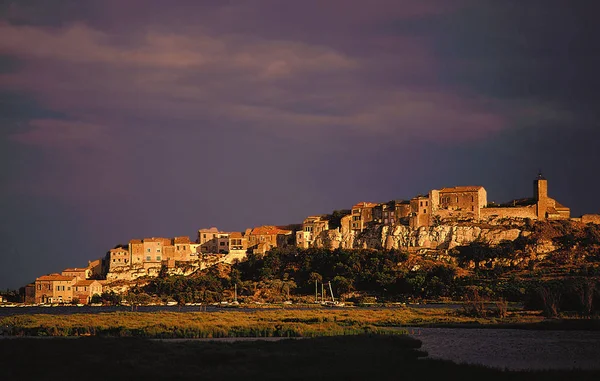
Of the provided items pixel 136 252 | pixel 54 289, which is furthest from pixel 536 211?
pixel 54 289

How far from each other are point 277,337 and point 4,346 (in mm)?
16822

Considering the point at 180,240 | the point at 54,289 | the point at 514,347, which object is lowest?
the point at 514,347

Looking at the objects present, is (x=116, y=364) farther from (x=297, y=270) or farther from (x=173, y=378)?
(x=297, y=270)

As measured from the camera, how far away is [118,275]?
402ft

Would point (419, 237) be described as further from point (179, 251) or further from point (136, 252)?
point (136, 252)

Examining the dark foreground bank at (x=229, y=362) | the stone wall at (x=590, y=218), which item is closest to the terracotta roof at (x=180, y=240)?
the stone wall at (x=590, y=218)

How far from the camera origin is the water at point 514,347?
1515 inches

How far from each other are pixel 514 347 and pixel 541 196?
8009cm

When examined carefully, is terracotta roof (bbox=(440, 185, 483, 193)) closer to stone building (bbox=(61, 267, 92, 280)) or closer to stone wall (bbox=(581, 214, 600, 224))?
stone wall (bbox=(581, 214, 600, 224))

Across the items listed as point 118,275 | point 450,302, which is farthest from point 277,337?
point 118,275

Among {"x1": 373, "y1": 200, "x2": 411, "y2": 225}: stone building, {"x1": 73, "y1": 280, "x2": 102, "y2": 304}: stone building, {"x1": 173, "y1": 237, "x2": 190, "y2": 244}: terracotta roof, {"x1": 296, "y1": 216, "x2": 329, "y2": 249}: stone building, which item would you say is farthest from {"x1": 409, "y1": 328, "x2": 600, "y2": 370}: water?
{"x1": 173, "y1": 237, "x2": 190, "y2": 244}: terracotta roof

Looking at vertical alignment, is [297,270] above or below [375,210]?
below

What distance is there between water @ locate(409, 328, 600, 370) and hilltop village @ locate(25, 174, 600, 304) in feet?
206

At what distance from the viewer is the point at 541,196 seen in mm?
121062
